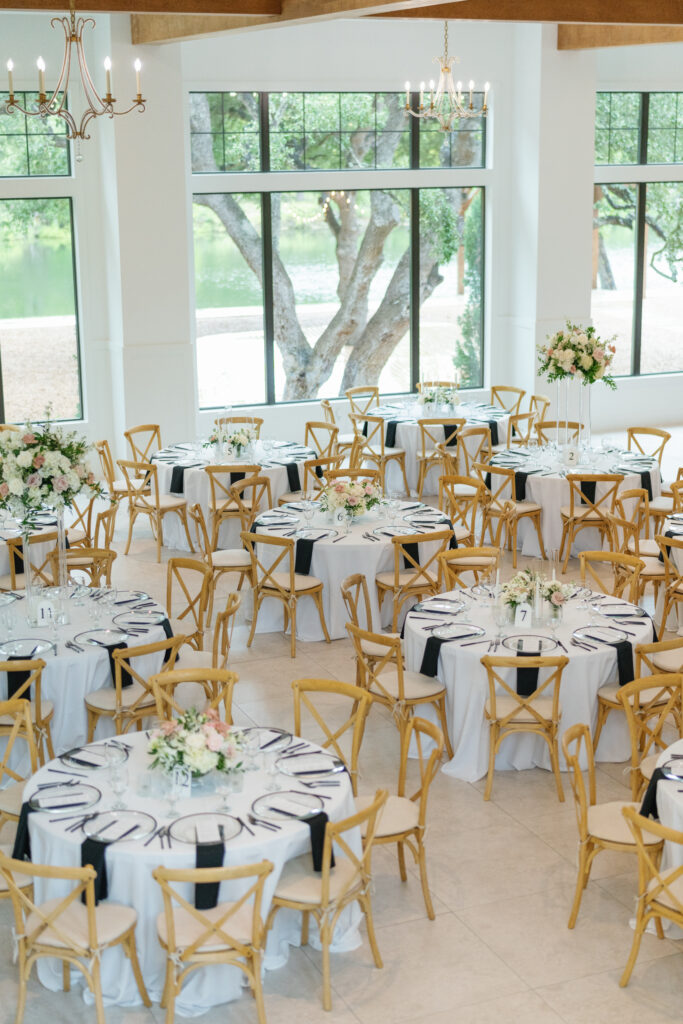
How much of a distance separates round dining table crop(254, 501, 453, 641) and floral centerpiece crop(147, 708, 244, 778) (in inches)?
147

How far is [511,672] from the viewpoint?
738 cm

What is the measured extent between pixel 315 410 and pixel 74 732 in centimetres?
908

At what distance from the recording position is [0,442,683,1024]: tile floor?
539cm

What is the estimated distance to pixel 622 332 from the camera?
18156 millimetres

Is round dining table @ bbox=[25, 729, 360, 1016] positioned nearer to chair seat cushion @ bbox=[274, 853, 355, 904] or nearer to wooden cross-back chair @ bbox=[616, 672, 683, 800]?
chair seat cushion @ bbox=[274, 853, 355, 904]

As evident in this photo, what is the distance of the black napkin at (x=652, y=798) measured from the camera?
5.96m

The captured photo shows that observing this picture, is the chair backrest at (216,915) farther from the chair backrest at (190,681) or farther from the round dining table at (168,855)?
the chair backrest at (190,681)

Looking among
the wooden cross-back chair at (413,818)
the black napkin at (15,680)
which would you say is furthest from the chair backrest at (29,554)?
the wooden cross-back chair at (413,818)

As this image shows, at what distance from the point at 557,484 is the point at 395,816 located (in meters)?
6.18

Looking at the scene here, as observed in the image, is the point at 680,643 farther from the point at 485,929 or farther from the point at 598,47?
the point at 598,47

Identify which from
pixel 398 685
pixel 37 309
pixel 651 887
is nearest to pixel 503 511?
pixel 398 685

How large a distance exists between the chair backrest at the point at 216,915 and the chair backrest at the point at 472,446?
8230mm

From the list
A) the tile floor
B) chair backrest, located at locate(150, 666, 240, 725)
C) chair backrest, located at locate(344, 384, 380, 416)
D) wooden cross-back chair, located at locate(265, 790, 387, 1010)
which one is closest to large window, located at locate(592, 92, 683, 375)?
chair backrest, located at locate(344, 384, 380, 416)

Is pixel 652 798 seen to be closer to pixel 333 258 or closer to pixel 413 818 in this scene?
pixel 413 818
